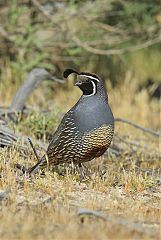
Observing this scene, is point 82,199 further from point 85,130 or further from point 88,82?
point 88,82

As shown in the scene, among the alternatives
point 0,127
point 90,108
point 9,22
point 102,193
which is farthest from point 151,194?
point 9,22

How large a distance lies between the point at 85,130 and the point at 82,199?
A: 0.85 metres

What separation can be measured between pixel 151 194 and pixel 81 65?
7694mm

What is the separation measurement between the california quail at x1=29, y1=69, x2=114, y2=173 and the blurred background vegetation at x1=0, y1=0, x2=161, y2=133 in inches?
144

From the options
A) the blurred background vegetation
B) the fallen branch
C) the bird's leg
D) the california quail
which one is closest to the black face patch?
the california quail

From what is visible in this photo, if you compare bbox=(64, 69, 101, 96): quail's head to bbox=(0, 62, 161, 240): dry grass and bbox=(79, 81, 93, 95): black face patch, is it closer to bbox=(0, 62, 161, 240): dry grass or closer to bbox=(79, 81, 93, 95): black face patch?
bbox=(79, 81, 93, 95): black face patch

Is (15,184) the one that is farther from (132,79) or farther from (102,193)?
(132,79)

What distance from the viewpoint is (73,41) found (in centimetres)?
1163

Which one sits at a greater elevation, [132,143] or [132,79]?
[132,79]

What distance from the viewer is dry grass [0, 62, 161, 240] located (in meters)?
4.49

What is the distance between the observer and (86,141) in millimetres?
6262

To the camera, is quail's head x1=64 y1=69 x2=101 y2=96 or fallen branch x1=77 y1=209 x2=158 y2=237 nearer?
fallen branch x1=77 y1=209 x2=158 y2=237

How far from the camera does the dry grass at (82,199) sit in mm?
4488

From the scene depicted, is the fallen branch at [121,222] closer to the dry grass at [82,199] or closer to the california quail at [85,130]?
the dry grass at [82,199]
